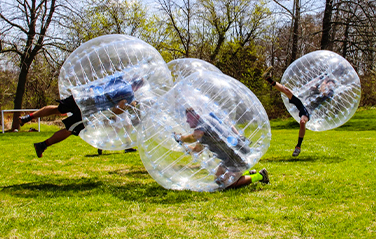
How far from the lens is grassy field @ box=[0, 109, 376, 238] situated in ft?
10.2

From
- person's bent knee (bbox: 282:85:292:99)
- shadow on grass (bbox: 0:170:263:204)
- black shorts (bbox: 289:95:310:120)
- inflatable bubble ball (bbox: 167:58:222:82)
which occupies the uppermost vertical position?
inflatable bubble ball (bbox: 167:58:222:82)

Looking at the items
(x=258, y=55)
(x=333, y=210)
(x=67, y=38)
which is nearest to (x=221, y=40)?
(x=258, y=55)

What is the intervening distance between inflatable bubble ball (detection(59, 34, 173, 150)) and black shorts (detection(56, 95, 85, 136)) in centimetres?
9

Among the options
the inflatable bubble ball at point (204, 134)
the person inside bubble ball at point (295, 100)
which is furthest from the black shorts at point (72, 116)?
the person inside bubble ball at point (295, 100)

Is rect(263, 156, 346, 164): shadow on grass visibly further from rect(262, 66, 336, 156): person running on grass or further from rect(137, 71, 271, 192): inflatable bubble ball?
rect(137, 71, 271, 192): inflatable bubble ball

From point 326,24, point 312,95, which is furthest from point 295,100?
point 326,24

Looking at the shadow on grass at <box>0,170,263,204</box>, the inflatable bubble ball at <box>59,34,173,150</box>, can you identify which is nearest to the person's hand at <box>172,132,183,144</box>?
the shadow on grass at <box>0,170,263,204</box>

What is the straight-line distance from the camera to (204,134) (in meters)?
3.98

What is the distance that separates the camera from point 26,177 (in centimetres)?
557

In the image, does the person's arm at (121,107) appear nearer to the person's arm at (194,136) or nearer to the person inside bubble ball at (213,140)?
→ the person inside bubble ball at (213,140)

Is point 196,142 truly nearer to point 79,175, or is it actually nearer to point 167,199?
point 167,199

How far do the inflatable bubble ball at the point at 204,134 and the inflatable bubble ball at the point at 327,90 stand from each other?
3709 mm

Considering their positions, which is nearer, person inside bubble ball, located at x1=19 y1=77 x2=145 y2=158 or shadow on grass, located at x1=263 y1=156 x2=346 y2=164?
person inside bubble ball, located at x1=19 y1=77 x2=145 y2=158

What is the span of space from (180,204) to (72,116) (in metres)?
2.20
